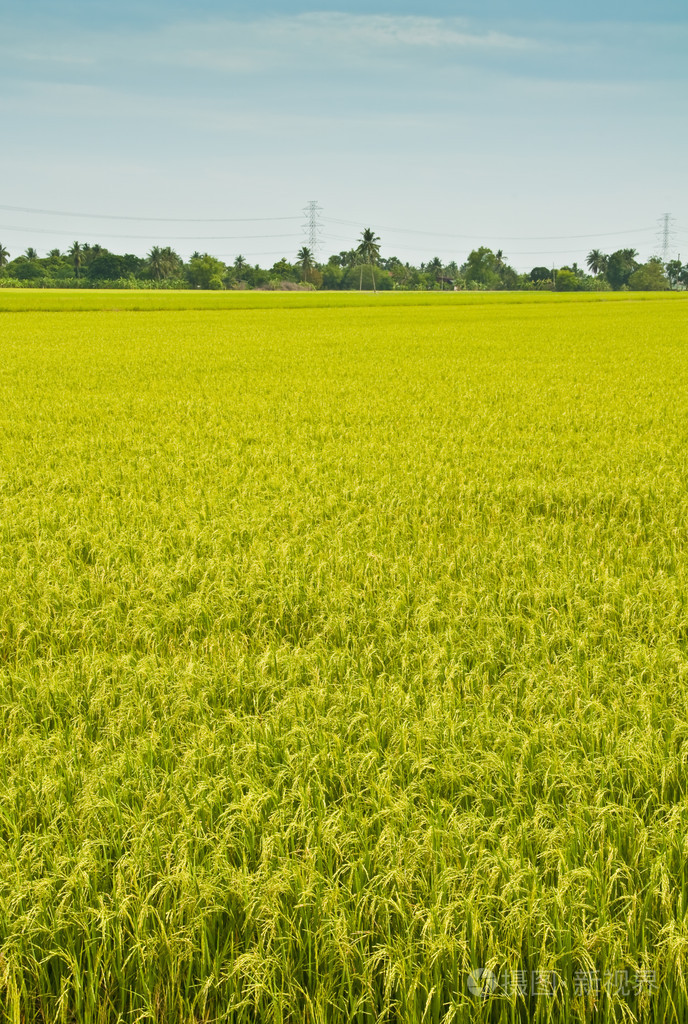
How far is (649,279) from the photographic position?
470 ft

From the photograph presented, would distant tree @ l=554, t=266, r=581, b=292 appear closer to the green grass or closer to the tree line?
the tree line

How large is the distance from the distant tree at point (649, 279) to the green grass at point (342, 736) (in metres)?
150

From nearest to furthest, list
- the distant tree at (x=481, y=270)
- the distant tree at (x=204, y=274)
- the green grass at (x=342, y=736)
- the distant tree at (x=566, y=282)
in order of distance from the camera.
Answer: the green grass at (x=342, y=736) → the distant tree at (x=204, y=274) → the distant tree at (x=566, y=282) → the distant tree at (x=481, y=270)

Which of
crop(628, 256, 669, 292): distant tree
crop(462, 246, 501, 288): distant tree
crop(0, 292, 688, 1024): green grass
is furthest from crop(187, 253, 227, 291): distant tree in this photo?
crop(0, 292, 688, 1024): green grass

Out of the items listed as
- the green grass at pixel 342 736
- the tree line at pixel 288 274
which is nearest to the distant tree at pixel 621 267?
the tree line at pixel 288 274

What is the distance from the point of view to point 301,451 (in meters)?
10.5

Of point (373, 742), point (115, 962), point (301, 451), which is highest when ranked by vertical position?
point (301, 451)

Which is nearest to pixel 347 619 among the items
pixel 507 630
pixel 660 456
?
pixel 507 630

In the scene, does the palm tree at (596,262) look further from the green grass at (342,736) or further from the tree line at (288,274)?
the green grass at (342,736)

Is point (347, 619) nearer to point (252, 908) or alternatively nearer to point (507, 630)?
point (507, 630)

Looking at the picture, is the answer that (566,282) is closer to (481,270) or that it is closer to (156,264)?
(481,270)

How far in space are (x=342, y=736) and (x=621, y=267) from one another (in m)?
176

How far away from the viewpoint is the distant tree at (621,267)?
158 m

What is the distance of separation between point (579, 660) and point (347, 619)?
1545mm
